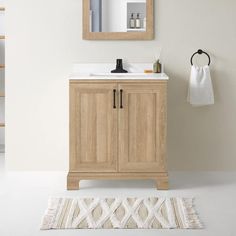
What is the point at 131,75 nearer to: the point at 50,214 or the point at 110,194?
the point at 110,194

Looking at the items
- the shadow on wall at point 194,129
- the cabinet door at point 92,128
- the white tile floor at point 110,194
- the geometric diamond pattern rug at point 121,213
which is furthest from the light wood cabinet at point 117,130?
the shadow on wall at point 194,129

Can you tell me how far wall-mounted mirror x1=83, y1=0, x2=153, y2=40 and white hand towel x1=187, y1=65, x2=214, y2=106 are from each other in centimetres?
49

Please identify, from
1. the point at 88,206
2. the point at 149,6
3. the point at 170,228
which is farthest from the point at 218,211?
the point at 149,6

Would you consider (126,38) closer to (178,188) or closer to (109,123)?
(109,123)

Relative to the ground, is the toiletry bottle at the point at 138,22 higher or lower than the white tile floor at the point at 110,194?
higher

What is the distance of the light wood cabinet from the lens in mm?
4762

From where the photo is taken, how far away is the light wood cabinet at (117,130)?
476 cm

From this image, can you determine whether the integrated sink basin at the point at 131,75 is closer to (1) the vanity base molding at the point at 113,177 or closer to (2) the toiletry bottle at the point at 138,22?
(2) the toiletry bottle at the point at 138,22

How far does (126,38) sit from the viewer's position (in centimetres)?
518

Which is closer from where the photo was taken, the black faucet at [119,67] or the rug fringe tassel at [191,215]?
the rug fringe tassel at [191,215]

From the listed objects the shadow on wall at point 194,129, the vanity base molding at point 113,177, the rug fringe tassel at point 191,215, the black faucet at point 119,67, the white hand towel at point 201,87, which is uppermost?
the black faucet at point 119,67

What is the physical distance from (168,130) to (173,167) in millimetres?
320

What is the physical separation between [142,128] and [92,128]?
38cm

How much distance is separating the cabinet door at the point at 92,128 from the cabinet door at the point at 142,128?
8cm
